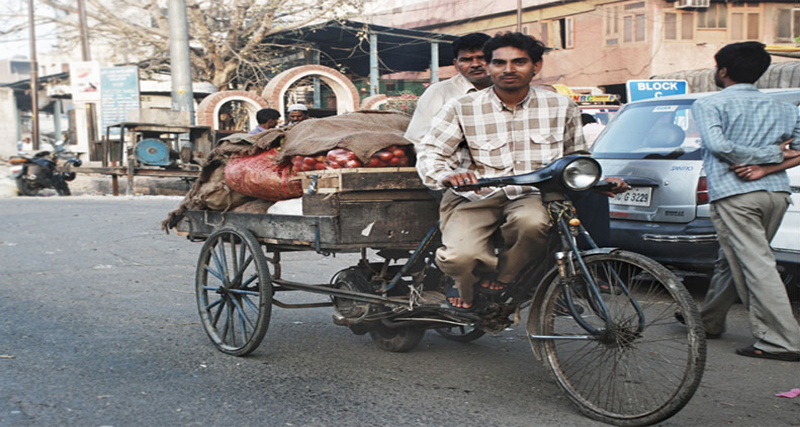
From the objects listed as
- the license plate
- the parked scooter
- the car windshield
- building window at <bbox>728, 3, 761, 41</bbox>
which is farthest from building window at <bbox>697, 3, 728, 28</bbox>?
the license plate

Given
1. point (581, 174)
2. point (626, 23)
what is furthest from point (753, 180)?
point (626, 23)

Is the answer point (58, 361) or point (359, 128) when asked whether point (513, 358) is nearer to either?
point (359, 128)

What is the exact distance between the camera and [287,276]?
7516 millimetres

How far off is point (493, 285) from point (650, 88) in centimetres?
1118

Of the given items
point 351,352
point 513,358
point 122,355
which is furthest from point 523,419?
point 122,355

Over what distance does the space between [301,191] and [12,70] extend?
264ft

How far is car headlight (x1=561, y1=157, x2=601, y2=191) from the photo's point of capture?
10.8ft

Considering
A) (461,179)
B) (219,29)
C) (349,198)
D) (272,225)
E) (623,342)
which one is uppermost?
(219,29)

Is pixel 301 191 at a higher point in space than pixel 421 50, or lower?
lower

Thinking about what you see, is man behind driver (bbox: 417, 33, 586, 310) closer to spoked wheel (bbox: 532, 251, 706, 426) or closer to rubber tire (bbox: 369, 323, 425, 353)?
spoked wheel (bbox: 532, 251, 706, 426)

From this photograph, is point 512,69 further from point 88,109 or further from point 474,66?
point 88,109

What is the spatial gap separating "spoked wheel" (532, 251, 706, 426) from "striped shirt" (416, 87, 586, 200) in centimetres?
63

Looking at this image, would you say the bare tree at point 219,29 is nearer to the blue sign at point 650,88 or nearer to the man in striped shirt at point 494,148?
the blue sign at point 650,88

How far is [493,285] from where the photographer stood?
3672mm
